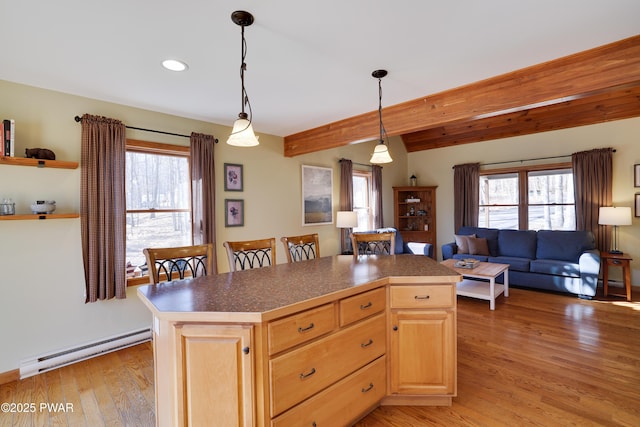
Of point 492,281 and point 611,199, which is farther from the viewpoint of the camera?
point 611,199

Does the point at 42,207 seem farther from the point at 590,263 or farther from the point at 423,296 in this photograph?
the point at 590,263

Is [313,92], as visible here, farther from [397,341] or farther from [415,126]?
[397,341]

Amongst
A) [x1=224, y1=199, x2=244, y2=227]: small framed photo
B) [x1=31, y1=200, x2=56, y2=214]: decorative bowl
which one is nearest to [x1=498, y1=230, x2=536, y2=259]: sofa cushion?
[x1=224, y1=199, x2=244, y2=227]: small framed photo

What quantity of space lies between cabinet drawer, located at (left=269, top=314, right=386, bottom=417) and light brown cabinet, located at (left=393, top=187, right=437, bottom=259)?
199 inches

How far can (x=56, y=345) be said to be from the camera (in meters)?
2.76

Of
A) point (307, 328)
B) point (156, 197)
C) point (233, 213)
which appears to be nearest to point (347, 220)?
point (233, 213)

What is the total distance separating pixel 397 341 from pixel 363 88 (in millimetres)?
2188

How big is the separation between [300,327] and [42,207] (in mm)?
2572

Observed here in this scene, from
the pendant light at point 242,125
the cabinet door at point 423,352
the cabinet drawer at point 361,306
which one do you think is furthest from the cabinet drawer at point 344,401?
the pendant light at point 242,125

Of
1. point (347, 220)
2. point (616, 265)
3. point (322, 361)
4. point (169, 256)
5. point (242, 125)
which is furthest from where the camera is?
point (347, 220)

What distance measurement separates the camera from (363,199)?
20.4 feet

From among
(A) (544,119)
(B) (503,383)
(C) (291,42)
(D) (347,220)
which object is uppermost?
(A) (544,119)

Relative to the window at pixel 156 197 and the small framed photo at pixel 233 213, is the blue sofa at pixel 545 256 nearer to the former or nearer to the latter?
the small framed photo at pixel 233 213

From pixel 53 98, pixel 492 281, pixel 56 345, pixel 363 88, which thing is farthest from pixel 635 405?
pixel 53 98
